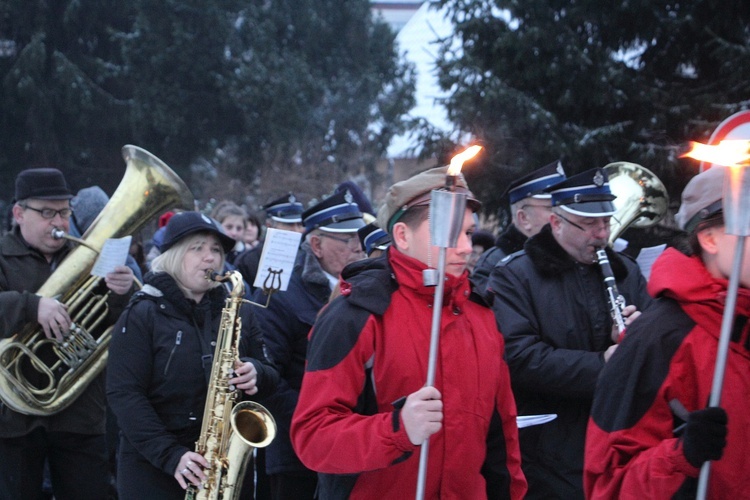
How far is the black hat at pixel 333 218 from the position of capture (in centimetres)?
569

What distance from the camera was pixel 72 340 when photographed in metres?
5.51

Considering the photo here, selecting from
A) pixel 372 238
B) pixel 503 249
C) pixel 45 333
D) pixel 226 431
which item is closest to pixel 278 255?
pixel 372 238

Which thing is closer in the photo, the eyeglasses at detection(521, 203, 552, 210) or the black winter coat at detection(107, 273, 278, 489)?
the black winter coat at detection(107, 273, 278, 489)

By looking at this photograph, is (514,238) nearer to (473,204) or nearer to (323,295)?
(323,295)

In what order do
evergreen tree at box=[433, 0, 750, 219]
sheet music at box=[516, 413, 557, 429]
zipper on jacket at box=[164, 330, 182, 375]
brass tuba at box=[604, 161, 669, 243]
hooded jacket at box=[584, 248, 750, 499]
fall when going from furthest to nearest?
evergreen tree at box=[433, 0, 750, 219]
brass tuba at box=[604, 161, 669, 243]
zipper on jacket at box=[164, 330, 182, 375]
sheet music at box=[516, 413, 557, 429]
hooded jacket at box=[584, 248, 750, 499]

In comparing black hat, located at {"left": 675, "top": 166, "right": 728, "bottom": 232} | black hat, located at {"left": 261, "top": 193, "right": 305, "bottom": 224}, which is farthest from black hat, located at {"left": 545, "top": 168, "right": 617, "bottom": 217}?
black hat, located at {"left": 261, "top": 193, "right": 305, "bottom": 224}

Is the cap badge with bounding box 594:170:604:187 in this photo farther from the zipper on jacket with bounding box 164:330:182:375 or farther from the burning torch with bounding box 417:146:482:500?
the zipper on jacket with bounding box 164:330:182:375

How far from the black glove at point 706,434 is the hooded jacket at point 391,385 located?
0.87 m

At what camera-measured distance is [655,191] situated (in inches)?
242

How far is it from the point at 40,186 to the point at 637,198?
3561mm

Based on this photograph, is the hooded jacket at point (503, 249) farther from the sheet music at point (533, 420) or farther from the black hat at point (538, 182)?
the sheet music at point (533, 420)

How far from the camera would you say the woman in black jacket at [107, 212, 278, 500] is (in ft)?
14.5

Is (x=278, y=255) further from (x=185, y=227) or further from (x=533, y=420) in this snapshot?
(x=533, y=420)

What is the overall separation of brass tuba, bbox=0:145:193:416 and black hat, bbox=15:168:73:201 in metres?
0.29
